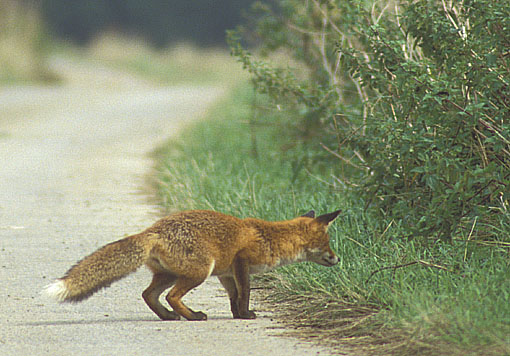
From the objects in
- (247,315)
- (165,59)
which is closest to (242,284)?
(247,315)

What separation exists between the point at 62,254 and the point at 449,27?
353cm

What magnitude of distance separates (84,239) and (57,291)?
9.62ft

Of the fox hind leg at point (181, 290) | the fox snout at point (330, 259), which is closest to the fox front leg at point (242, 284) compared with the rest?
the fox hind leg at point (181, 290)

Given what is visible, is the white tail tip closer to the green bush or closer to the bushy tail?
the bushy tail

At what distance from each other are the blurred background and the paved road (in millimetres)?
3082

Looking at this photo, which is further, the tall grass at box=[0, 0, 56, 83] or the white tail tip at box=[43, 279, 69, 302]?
the tall grass at box=[0, 0, 56, 83]

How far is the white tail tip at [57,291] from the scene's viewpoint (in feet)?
17.0

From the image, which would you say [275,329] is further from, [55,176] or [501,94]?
[55,176]

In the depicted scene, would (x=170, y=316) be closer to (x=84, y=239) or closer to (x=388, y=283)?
(x=388, y=283)

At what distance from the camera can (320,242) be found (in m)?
5.64

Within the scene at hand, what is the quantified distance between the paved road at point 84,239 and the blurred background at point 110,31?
10.1 ft

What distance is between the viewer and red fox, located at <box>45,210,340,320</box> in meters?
5.35

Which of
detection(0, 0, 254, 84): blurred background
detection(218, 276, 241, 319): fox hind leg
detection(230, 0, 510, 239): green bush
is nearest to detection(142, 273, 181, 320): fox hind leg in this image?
detection(218, 276, 241, 319): fox hind leg

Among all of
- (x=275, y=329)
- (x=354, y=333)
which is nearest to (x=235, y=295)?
(x=275, y=329)
